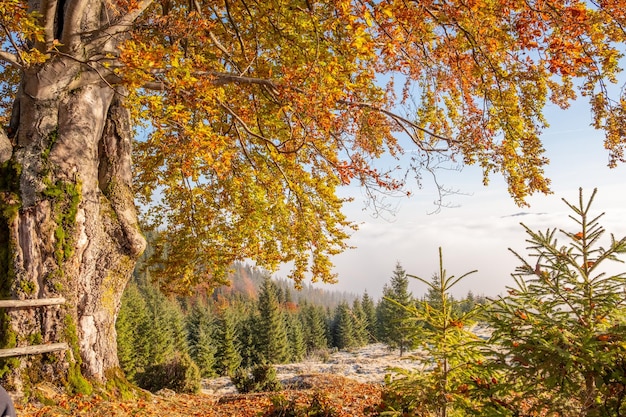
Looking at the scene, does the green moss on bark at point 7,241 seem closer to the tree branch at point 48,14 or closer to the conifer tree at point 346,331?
the tree branch at point 48,14

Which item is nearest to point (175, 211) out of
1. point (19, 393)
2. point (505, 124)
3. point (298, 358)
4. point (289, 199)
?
point (289, 199)

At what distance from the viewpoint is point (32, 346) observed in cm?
516

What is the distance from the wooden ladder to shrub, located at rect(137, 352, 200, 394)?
9.43m

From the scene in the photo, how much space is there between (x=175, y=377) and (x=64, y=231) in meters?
10.1

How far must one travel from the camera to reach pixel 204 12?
7.73 m

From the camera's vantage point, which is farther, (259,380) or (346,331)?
(346,331)

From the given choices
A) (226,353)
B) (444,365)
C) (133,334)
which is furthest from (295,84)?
(133,334)

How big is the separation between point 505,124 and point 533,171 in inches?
44.9

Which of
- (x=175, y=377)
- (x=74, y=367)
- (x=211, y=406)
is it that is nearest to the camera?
(x=74, y=367)

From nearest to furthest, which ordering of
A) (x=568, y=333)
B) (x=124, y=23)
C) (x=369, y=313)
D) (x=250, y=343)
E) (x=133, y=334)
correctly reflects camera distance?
(x=568, y=333) < (x=124, y=23) < (x=133, y=334) < (x=250, y=343) < (x=369, y=313)

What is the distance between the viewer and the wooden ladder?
16.6 ft

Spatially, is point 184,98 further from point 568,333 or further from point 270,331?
point 270,331

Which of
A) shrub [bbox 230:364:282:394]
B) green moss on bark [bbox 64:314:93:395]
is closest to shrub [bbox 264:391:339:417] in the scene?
green moss on bark [bbox 64:314:93:395]

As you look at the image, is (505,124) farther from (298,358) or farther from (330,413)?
(298,358)
